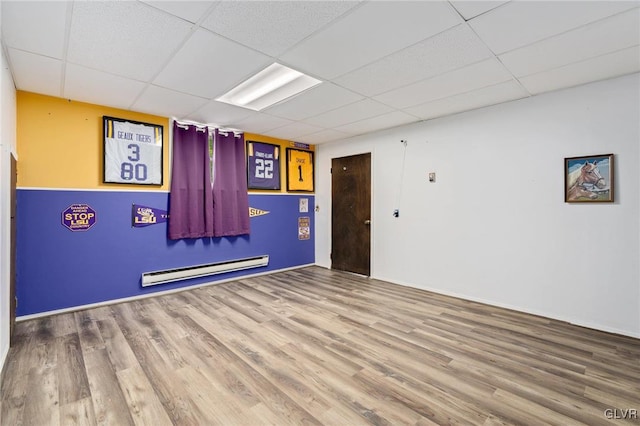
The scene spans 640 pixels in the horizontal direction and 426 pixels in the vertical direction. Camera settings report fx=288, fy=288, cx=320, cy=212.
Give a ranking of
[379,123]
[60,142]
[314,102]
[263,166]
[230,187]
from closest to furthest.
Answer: [60,142] < [314,102] < [379,123] < [230,187] < [263,166]

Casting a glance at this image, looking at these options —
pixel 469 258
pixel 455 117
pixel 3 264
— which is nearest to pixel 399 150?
pixel 455 117

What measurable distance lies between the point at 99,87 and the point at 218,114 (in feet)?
4.28

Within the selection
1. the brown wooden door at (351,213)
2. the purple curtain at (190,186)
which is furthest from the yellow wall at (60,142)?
the brown wooden door at (351,213)

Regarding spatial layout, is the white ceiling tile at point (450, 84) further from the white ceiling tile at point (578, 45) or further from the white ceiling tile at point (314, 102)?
the white ceiling tile at point (314, 102)

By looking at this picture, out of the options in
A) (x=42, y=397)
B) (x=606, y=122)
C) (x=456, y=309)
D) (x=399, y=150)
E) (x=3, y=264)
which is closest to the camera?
(x=42, y=397)

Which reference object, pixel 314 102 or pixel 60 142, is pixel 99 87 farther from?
pixel 314 102

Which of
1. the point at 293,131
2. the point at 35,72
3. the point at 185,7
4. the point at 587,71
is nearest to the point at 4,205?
the point at 35,72

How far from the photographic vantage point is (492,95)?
3283 mm

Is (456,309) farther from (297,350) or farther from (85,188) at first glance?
(85,188)

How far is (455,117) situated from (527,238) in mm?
1803

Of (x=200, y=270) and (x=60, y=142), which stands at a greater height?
(x=60, y=142)

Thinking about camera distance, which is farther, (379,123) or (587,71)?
→ (379,123)

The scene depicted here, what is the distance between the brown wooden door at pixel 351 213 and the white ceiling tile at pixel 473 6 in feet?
10.3

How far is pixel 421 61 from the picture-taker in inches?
98.8
